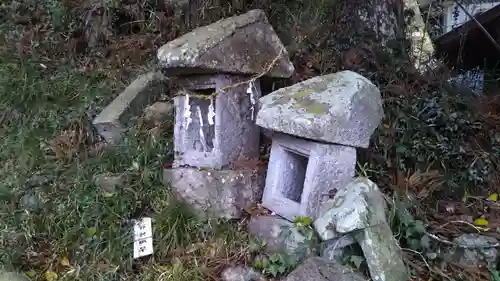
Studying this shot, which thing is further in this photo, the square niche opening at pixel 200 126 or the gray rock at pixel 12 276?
the square niche opening at pixel 200 126

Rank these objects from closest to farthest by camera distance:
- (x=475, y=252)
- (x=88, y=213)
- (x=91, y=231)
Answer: (x=475, y=252)
(x=91, y=231)
(x=88, y=213)

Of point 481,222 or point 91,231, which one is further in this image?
point 91,231

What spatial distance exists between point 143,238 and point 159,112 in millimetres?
1258

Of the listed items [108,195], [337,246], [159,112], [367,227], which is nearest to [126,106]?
[159,112]

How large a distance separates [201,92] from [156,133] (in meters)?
0.65

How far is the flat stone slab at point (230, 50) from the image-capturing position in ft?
10.6

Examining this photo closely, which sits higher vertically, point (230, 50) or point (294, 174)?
point (230, 50)

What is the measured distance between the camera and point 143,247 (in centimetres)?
329

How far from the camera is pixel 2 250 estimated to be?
3418 mm

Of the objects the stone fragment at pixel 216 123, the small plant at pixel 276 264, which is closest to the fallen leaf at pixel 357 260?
the small plant at pixel 276 264

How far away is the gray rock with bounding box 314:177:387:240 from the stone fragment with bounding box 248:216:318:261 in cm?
14

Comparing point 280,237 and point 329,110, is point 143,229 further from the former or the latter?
point 329,110

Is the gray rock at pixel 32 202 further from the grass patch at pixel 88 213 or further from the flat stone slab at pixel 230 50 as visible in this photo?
the flat stone slab at pixel 230 50

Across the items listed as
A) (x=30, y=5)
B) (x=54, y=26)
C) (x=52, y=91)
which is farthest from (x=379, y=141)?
(x=30, y=5)
